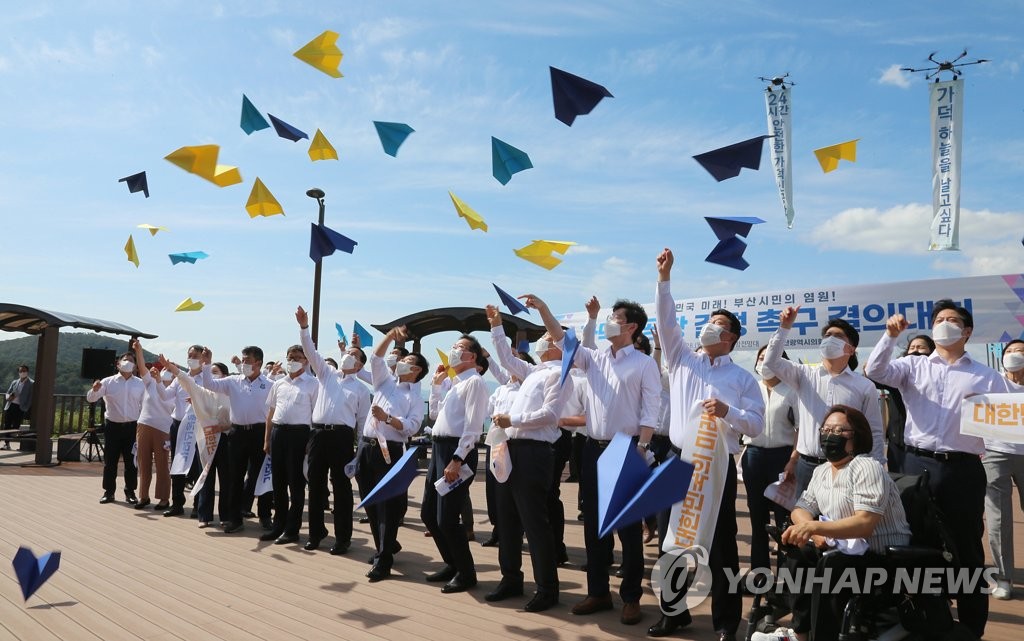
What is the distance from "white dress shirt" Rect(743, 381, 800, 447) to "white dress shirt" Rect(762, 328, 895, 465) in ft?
0.85

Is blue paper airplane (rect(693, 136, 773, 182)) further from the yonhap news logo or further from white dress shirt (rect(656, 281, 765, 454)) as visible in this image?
the yonhap news logo

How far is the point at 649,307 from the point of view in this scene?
1194 cm

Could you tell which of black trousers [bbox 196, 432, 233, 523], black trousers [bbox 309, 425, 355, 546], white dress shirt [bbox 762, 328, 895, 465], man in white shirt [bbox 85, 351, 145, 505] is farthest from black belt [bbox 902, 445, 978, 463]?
man in white shirt [bbox 85, 351, 145, 505]

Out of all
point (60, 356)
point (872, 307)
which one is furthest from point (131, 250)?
point (60, 356)

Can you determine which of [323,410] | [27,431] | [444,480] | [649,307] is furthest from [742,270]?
[27,431]

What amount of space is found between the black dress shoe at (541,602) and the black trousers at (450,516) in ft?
2.27

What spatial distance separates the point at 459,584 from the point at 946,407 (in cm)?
340

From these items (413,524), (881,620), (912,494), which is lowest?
(413,524)

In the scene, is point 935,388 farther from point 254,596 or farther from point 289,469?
point 289,469

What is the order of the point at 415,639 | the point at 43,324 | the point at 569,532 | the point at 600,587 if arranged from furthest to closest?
1. the point at 43,324
2. the point at 569,532
3. the point at 600,587
4. the point at 415,639

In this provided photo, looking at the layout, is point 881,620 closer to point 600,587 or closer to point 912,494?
point 912,494

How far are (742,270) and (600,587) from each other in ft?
7.88

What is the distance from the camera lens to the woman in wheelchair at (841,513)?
137 inches

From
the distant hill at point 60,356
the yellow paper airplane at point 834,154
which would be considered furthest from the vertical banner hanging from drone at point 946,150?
the distant hill at point 60,356
